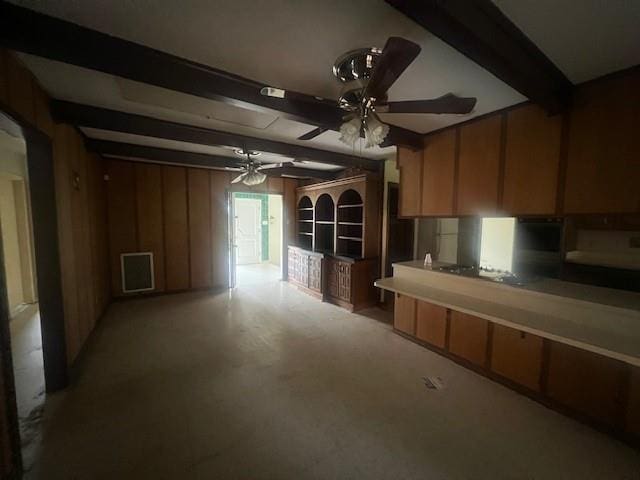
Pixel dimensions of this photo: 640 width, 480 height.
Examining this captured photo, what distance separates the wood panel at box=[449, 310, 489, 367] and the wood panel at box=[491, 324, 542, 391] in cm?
9

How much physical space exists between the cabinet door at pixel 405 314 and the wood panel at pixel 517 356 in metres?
0.89

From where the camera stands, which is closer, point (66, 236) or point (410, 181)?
point (66, 236)

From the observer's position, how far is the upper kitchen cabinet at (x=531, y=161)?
2.10 meters

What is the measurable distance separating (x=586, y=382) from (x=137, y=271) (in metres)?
6.09

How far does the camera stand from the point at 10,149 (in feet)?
12.2

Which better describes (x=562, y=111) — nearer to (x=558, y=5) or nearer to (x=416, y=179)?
(x=558, y=5)

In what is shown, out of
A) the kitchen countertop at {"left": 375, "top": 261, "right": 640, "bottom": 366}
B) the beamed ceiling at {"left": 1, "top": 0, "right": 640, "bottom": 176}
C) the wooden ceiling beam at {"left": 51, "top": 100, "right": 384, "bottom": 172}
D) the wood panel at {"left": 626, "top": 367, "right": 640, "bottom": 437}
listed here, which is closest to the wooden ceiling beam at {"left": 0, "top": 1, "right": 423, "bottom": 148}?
the beamed ceiling at {"left": 1, "top": 0, "right": 640, "bottom": 176}

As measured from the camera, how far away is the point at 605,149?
1.84 m

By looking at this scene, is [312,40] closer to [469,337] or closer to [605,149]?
[605,149]

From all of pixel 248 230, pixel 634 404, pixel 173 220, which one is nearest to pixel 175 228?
pixel 173 220

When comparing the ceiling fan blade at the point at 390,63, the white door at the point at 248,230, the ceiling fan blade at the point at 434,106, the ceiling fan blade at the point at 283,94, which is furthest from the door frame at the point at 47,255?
the white door at the point at 248,230

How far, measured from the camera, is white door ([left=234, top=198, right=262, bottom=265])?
27.5 feet

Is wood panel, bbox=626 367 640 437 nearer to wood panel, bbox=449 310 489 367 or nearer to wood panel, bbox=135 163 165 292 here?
wood panel, bbox=449 310 489 367

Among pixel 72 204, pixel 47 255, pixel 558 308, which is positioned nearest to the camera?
pixel 558 308
